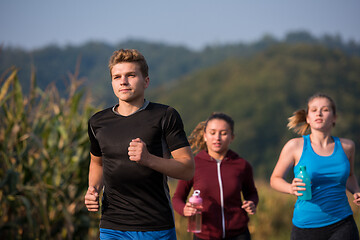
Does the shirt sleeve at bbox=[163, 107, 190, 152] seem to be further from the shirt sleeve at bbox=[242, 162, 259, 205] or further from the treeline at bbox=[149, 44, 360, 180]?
the treeline at bbox=[149, 44, 360, 180]

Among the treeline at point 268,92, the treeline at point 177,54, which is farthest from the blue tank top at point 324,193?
the treeline at point 177,54

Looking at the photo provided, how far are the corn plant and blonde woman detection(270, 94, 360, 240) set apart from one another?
2.70 metres

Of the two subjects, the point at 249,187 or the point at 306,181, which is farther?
the point at 249,187

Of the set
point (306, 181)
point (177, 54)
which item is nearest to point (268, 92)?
point (177, 54)

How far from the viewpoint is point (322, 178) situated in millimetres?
3920

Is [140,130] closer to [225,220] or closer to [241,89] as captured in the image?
[225,220]

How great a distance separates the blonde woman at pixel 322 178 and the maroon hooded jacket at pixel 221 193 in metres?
0.41

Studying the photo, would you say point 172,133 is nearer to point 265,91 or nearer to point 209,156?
point 209,156

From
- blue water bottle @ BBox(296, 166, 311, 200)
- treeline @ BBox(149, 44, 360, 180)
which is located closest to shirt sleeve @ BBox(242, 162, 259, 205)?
blue water bottle @ BBox(296, 166, 311, 200)

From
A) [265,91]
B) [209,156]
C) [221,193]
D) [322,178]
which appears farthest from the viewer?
[265,91]

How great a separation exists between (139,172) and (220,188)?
156 cm

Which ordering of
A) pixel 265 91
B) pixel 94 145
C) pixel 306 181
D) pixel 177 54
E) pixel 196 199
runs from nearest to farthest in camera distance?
pixel 94 145, pixel 306 181, pixel 196 199, pixel 265 91, pixel 177 54

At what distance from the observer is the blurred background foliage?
18.5 feet

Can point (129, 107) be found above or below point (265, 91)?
below
